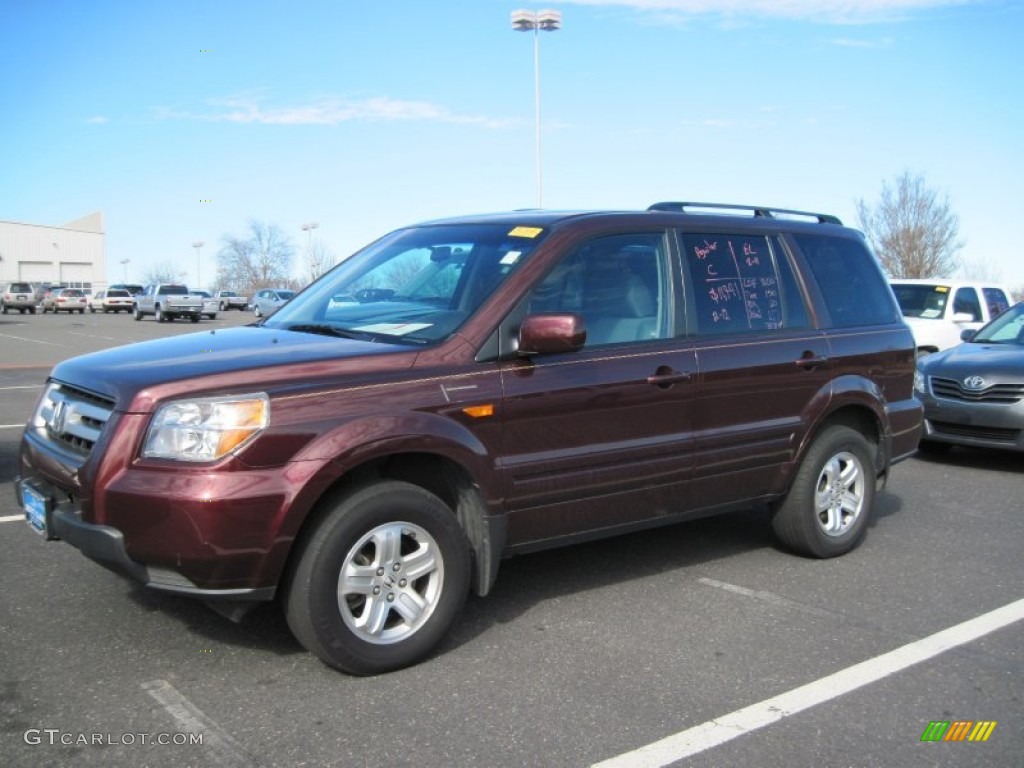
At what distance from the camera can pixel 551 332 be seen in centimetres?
411

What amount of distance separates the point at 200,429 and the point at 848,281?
4063mm

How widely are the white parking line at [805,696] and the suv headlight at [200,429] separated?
5.58ft

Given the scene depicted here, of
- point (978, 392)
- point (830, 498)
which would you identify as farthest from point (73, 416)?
point (978, 392)

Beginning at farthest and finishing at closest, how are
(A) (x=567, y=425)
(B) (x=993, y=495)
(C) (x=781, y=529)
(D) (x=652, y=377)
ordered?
(B) (x=993, y=495) → (C) (x=781, y=529) → (D) (x=652, y=377) → (A) (x=567, y=425)

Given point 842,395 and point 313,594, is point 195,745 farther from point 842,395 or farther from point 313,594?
point 842,395

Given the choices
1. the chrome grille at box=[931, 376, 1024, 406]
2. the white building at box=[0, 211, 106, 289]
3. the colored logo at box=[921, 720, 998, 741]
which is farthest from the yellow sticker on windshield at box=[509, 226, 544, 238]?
the white building at box=[0, 211, 106, 289]

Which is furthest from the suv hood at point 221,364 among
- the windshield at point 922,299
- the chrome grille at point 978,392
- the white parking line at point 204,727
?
the windshield at point 922,299

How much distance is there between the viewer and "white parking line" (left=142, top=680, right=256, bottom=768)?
3.18 m

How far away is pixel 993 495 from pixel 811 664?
14.3 ft

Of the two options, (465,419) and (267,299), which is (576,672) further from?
(267,299)

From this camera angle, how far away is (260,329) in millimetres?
4805

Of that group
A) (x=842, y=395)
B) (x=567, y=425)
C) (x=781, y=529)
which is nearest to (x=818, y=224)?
(x=842, y=395)

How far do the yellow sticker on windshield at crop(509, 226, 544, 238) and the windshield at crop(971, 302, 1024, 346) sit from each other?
6.96 m

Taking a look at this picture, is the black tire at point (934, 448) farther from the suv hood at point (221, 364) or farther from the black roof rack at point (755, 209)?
the suv hood at point (221, 364)
